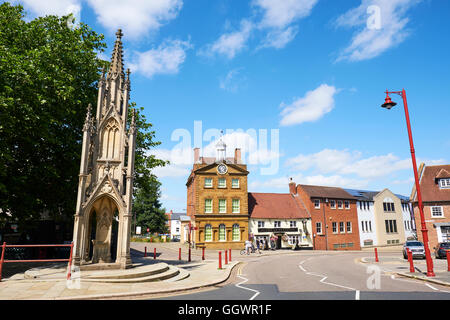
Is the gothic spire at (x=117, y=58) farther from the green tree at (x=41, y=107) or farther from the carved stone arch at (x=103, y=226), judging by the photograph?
the carved stone arch at (x=103, y=226)

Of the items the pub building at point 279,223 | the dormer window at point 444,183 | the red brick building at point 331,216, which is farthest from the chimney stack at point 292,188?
the dormer window at point 444,183

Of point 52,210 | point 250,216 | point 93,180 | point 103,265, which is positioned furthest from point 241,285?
point 250,216

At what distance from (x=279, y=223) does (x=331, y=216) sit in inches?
349

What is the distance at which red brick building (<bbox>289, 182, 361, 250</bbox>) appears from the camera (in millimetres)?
42194

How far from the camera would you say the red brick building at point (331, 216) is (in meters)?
42.2

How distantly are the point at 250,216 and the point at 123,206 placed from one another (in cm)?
2879

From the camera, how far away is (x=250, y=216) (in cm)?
4028

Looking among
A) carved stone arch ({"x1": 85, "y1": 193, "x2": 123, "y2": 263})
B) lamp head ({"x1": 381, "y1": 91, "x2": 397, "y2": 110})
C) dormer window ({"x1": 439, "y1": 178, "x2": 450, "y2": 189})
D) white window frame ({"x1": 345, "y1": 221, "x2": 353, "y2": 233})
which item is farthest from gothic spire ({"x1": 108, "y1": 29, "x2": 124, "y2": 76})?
white window frame ({"x1": 345, "y1": 221, "x2": 353, "y2": 233})

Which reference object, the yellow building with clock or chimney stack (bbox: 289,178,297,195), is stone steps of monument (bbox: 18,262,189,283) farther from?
chimney stack (bbox: 289,178,297,195)

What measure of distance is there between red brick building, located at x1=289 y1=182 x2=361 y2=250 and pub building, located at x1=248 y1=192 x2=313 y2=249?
4.35 ft

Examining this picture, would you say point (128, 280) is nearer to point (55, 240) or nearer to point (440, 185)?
point (55, 240)

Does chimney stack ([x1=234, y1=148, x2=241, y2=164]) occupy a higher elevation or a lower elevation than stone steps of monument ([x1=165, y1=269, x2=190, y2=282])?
higher

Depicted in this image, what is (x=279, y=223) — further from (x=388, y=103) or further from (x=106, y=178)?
(x=106, y=178)

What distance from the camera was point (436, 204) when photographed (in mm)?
33312
